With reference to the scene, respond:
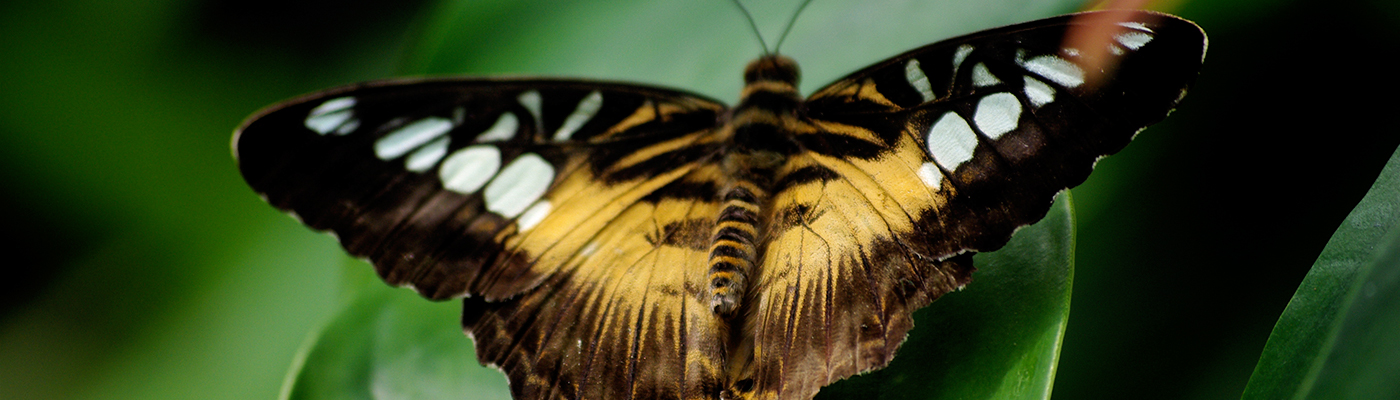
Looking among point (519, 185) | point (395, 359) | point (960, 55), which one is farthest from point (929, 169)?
point (395, 359)

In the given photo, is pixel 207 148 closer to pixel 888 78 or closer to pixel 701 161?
pixel 701 161

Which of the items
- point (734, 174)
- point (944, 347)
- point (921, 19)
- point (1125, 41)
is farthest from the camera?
point (921, 19)

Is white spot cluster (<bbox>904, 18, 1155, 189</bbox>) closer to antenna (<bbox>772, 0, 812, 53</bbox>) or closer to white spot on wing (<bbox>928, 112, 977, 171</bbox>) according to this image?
white spot on wing (<bbox>928, 112, 977, 171</bbox>)

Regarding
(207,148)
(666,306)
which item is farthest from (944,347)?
(207,148)

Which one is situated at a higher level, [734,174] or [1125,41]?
[1125,41]

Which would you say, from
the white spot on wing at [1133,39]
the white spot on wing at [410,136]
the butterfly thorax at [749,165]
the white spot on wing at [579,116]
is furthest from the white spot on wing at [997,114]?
the white spot on wing at [410,136]

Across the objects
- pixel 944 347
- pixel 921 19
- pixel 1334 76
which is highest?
pixel 921 19

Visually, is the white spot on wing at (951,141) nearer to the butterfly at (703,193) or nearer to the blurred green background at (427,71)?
the butterfly at (703,193)

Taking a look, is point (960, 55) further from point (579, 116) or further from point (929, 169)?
point (579, 116)
